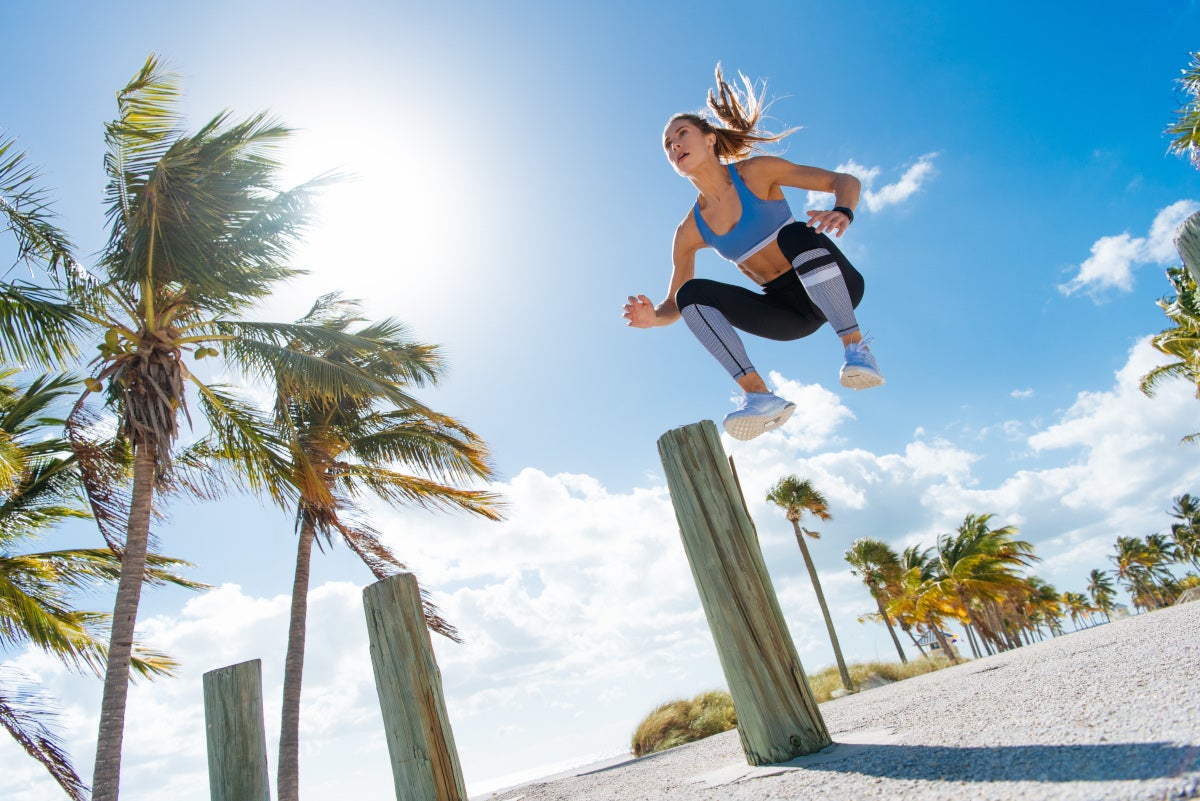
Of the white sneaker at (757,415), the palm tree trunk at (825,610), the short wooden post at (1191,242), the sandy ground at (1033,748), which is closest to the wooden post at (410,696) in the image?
the sandy ground at (1033,748)

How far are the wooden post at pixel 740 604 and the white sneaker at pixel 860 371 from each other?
0.76 meters

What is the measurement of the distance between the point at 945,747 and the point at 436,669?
66.7 inches

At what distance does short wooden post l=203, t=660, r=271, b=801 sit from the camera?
10.0 feet

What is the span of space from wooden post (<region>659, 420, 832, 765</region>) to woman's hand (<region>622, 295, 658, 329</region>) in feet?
3.60

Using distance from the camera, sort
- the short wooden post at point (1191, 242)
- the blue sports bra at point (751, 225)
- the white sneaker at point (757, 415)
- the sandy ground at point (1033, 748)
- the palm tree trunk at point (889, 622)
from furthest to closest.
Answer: the palm tree trunk at point (889, 622) → the blue sports bra at point (751, 225) → the white sneaker at point (757, 415) → the short wooden post at point (1191, 242) → the sandy ground at point (1033, 748)

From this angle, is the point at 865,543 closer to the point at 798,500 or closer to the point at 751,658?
the point at 798,500

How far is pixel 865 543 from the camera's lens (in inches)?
1292

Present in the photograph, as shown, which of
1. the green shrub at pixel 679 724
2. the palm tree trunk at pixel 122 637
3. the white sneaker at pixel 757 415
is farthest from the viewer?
the green shrub at pixel 679 724

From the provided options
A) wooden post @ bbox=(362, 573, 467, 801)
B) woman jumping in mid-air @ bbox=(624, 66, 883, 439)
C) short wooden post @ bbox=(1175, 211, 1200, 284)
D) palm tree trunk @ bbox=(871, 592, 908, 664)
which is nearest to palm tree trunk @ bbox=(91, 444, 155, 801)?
wooden post @ bbox=(362, 573, 467, 801)

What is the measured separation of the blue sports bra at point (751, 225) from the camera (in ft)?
11.0

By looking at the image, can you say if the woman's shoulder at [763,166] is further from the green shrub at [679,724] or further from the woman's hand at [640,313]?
the green shrub at [679,724]

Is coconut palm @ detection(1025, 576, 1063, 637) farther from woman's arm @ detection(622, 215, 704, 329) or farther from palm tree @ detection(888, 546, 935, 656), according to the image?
woman's arm @ detection(622, 215, 704, 329)

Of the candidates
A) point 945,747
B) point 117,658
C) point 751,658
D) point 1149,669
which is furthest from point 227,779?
point 117,658

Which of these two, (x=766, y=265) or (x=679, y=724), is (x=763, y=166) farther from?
(x=679, y=724)
